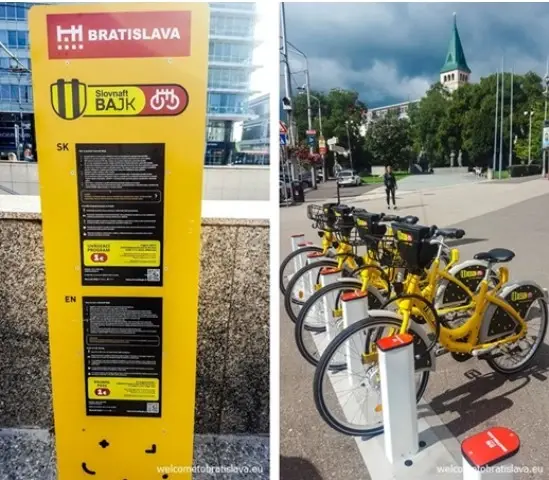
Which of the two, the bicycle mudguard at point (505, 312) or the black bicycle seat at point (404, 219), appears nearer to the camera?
the black bicycle seat at point (404, 219)

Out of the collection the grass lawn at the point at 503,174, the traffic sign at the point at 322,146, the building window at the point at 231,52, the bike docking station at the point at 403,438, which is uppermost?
the building window at the point at 231,52

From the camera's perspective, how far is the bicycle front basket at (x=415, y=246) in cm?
191

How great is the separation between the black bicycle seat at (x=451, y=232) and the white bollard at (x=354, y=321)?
41 cm

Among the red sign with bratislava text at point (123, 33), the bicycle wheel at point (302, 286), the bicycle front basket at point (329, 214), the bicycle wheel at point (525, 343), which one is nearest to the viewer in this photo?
the red sign with bratislava text at point (123, 33)

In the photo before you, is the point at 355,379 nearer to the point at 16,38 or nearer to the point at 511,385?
the point at 511,385

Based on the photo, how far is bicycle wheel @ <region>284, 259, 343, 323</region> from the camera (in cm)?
221

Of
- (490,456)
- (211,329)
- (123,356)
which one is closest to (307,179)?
(211,329)

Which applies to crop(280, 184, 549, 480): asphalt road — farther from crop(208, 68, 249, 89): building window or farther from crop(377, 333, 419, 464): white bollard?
crop(208, 68, 249, 89): building window

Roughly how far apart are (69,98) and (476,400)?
189 cm

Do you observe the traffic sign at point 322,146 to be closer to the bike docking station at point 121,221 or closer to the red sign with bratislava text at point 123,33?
the bike docking station at point 121,221

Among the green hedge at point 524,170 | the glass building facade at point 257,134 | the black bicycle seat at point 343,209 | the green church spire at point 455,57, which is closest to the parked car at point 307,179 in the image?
the glass building facade at point 257,134

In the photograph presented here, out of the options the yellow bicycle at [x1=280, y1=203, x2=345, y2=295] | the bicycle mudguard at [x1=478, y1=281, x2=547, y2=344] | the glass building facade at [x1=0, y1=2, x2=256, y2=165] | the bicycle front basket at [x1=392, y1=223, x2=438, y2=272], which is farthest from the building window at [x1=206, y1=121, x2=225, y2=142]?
the bicycle mudguard at [x1=478, y1=281, x2=547, y2=344]

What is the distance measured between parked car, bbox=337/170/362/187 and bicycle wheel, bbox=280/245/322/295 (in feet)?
A: 1.33

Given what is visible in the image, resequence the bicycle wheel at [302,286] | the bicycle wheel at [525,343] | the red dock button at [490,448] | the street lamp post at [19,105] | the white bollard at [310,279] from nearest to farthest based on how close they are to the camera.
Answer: the red dock button at [490,448]
the street lamp post at [19,105]
the bicycle wheel at [525,343]
the bicycle wheel at [302,286]
the white bollard at [310,279]
